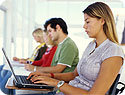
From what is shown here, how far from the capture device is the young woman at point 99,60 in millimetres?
1247

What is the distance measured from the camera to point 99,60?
1347mm

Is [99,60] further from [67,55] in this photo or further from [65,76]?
[67,55]

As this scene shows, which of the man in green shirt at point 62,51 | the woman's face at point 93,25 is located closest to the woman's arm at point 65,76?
the man in green shirt at point 62,51

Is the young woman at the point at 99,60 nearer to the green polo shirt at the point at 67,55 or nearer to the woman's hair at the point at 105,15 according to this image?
the woman's hair at the point at 105,15

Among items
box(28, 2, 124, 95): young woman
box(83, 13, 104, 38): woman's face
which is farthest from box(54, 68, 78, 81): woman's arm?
box(83, 13, 104, 38): woman's face

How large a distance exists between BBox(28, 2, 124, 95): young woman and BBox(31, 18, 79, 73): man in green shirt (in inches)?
26.9

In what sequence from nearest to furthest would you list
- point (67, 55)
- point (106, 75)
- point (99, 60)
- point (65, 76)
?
1. point (106, 75)
2. point (99, 60)
3. point (65, 76)
4. point (67, 55)

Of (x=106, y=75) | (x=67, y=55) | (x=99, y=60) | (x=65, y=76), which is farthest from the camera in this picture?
(x=67, y=55)

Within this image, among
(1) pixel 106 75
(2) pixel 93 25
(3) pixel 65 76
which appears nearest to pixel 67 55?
(3) pixel 65 76

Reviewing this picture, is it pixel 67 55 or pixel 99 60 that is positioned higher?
pixel 99 60

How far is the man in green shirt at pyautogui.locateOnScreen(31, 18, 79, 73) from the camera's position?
2.21m

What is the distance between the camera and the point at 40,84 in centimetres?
140

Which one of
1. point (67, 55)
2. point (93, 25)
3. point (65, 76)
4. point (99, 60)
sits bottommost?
point (65, 76)

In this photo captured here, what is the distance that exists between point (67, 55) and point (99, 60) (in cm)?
89
